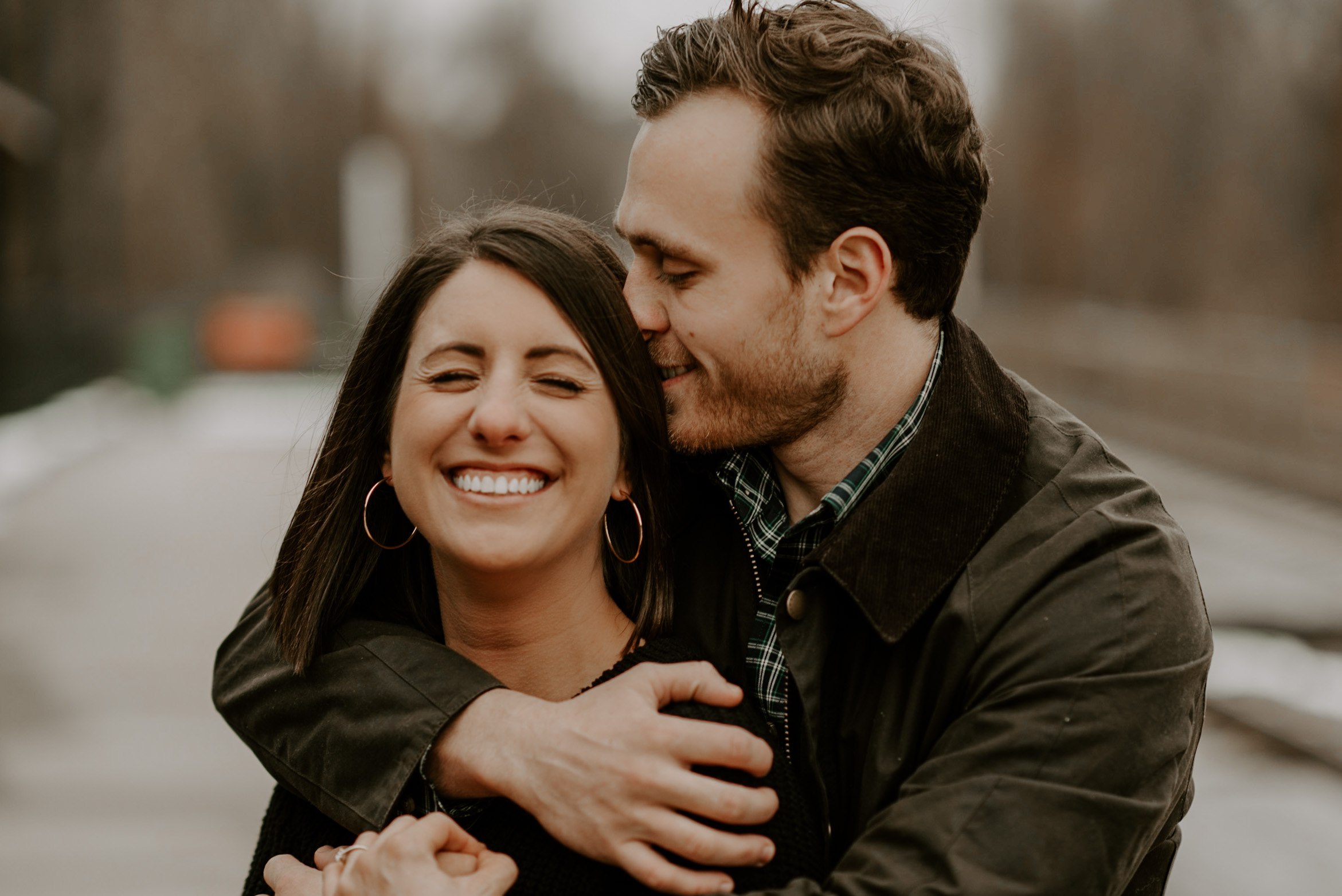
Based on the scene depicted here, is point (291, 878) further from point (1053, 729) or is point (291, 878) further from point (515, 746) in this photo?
point (1053, 729)

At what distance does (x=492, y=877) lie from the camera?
2281 millimetres

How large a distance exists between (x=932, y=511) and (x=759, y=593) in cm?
46

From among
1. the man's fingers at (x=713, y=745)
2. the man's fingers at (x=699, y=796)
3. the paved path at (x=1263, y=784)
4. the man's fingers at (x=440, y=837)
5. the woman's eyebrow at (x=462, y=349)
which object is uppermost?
the woman's eyebrow at (x=462, y=349)

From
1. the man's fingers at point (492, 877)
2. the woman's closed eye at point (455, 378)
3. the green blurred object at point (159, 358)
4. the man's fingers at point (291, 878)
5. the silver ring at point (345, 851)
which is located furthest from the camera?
the green blurred object at point (159, 358)

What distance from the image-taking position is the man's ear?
2.98m

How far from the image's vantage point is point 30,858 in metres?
5.67

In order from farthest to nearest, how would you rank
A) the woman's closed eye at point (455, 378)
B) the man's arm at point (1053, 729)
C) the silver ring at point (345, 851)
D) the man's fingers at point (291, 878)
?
the woman's closed eye at point (455, 378), the man's fingers at point (291, 878), the silver ring at point (345, 851), the man's arm at point (1053, 729)

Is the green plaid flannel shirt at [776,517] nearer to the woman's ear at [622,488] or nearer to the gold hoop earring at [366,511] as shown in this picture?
the woman's ear at [622,488]

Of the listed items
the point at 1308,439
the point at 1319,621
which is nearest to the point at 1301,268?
the point at 1308,439

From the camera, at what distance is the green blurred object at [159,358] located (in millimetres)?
23938

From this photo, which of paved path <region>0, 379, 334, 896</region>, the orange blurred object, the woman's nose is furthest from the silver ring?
the orange blurred object

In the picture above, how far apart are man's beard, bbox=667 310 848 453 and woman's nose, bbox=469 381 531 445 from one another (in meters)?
0.49

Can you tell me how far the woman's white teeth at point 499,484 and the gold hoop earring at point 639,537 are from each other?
30 centimetres

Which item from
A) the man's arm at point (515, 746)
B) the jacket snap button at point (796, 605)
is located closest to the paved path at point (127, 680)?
the man's arm at point (515, 746)
